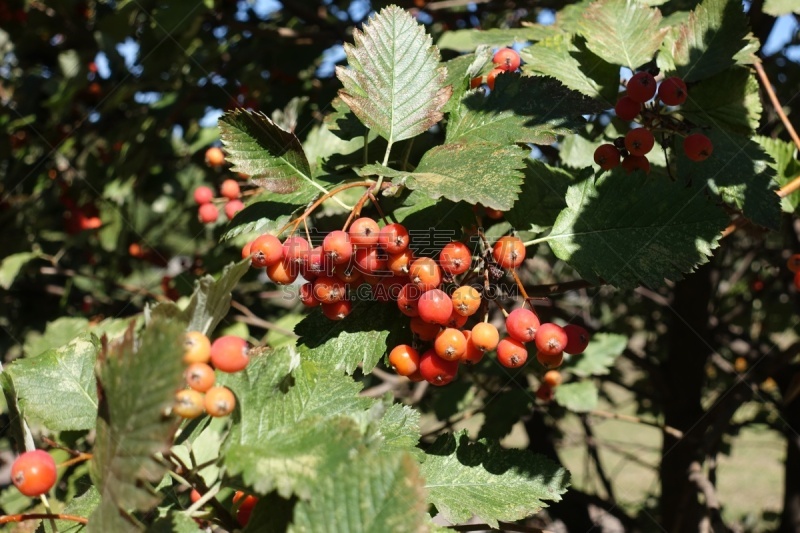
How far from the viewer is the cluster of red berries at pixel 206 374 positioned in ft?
3.33

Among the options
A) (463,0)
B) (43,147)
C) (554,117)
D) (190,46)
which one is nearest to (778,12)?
(554,117)

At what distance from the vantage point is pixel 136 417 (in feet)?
2.96

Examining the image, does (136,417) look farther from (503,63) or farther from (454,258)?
(503,63)

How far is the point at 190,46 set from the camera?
124 inches

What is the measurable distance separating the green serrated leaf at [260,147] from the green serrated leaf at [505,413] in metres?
1.34

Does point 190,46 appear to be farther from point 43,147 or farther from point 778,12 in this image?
point 778,12

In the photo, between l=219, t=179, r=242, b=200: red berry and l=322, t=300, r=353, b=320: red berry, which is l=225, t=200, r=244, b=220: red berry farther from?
l=322, t=300, r=353, b=320: red berry

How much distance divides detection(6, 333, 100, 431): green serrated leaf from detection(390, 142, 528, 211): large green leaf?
2.41 ft

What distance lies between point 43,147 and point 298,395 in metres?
3.47

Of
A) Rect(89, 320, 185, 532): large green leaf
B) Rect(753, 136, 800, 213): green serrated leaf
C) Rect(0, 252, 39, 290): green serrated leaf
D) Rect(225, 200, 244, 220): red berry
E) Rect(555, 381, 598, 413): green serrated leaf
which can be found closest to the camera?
Rect(89, 320, 185, 532): large green leaf

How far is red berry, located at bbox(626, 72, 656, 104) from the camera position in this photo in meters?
1.52

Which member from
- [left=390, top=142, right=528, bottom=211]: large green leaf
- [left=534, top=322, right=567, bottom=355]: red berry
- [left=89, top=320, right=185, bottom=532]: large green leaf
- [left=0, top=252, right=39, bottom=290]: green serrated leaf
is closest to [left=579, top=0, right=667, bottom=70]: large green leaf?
[left=390, top=142, right=528, bottom=211]: large green leaf

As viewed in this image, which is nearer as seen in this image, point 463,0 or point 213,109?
point 463,0

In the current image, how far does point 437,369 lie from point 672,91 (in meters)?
0.85
